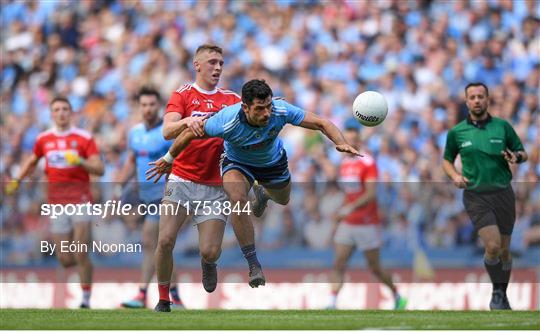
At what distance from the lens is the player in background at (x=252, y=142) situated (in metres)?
11.5

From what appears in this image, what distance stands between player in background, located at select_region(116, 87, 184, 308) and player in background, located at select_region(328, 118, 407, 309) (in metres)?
2.56

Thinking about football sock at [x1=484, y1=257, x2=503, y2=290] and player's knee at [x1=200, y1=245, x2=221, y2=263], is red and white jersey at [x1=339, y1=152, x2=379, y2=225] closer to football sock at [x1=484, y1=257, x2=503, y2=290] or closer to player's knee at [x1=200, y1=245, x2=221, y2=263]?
football sock at [x1=484, y1=257, x2=503, y2=290]

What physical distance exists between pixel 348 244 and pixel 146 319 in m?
5.91

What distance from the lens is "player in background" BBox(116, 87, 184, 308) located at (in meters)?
15.6

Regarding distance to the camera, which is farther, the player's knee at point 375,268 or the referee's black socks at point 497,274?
the player's knee at point 375,268

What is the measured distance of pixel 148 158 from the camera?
15.7 meters

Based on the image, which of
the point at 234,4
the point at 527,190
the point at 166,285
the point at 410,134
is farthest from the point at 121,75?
the point at 166,285

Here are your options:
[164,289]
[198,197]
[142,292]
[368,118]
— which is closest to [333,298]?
[142,292]

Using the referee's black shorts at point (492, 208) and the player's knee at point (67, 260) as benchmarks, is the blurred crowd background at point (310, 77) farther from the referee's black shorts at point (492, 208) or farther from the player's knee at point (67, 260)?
the referee's black shorts at point (492, 208)

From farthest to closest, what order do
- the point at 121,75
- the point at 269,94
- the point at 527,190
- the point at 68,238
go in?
the point at 121,75
the point at 527,190
the point at 68,238
the point at 269,94

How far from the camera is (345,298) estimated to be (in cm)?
1777

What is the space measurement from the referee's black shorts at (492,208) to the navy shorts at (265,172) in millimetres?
2699

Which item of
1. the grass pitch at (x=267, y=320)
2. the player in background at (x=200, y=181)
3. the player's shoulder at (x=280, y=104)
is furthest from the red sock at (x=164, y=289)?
the player's shoulder at (x=280, y=104)

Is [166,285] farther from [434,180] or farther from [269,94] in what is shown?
[434,180]
